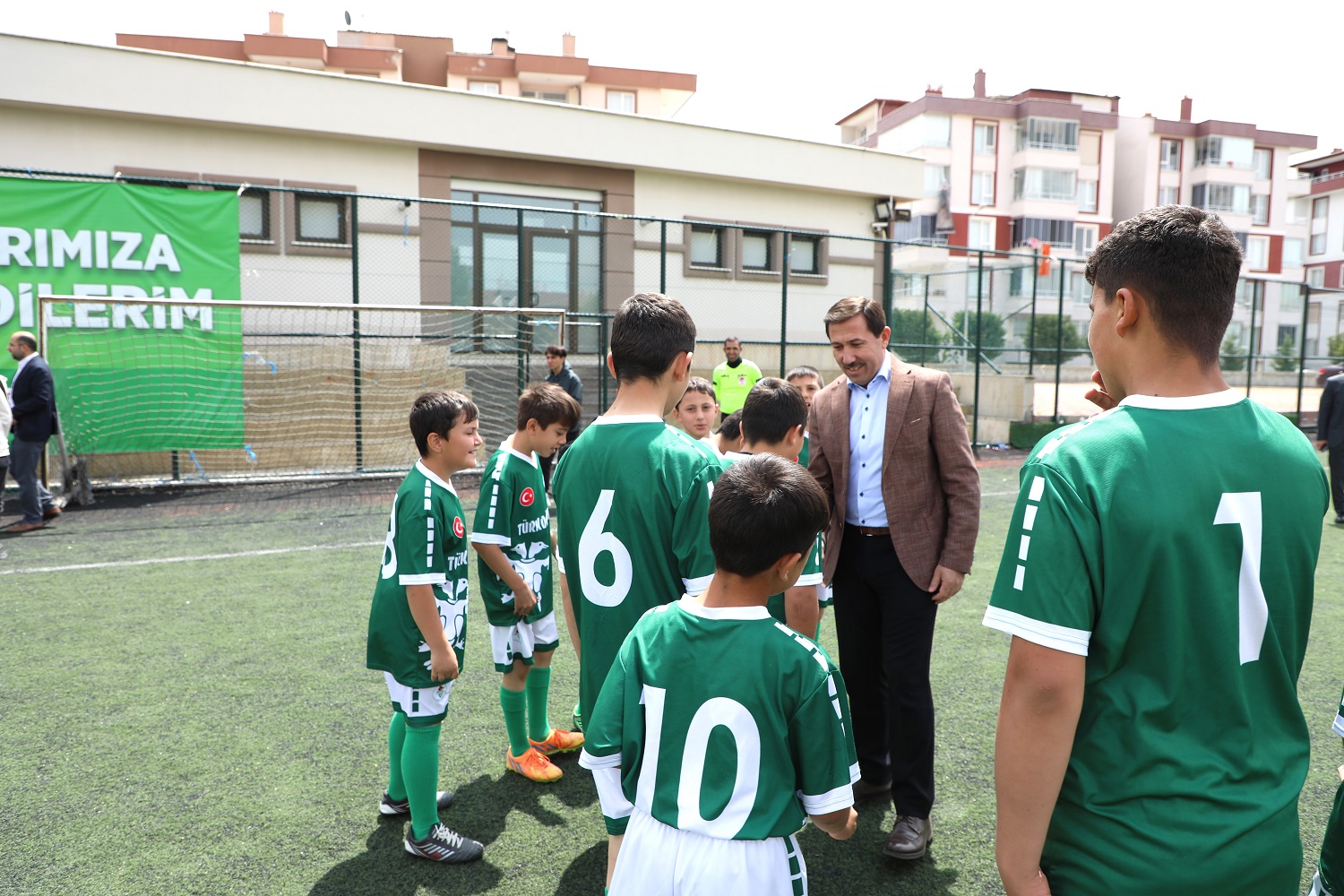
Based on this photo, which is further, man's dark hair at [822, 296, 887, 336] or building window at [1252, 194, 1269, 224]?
building window at [1252, 194, 1269, 224]

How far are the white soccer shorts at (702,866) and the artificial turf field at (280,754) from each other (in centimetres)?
131

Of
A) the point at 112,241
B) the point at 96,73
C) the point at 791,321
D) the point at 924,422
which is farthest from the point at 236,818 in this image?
the point at 791,321

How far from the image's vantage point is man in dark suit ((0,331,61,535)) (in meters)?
8.23

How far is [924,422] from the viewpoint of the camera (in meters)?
3.20

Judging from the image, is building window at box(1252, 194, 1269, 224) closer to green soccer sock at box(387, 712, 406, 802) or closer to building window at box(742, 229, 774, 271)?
building window at box(742, 229, 774, 271)

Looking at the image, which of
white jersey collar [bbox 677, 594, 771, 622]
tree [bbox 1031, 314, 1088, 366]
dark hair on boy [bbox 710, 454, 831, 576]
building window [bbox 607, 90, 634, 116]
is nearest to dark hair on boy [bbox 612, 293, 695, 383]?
dark hair on boy [bbox 710, 454, 831, 576]

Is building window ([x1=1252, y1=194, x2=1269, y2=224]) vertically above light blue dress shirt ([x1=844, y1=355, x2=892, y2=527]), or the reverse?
building window ([x1=1252, y1=194, x2=1269, y2=224])

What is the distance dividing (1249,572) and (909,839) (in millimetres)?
1985

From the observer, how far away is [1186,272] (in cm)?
135

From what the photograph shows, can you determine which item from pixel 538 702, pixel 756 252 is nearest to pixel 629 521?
pixel 538 702

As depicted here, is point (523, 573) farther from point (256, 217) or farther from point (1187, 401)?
point (256, 217)

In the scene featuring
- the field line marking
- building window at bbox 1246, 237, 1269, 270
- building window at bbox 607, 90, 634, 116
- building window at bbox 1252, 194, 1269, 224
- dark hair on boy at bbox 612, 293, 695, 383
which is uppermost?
building window at bbox 607, 90, 634, 116

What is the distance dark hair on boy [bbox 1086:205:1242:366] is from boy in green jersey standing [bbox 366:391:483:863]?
2.21m

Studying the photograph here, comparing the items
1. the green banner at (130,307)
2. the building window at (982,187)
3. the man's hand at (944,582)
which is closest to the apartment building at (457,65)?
the building window at (982,187)
